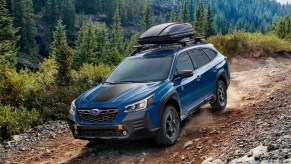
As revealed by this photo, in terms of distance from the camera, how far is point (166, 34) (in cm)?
912

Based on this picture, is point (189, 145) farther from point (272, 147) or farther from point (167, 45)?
point (167, 45)

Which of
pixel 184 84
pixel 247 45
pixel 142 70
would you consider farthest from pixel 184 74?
pixel 247 45

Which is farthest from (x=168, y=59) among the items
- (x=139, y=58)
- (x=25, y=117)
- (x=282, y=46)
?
(x=282, y=46)

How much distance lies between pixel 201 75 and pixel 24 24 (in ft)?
299

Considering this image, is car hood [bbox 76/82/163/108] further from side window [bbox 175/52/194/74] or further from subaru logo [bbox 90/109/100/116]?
side window [bbox 175/52/194/74]

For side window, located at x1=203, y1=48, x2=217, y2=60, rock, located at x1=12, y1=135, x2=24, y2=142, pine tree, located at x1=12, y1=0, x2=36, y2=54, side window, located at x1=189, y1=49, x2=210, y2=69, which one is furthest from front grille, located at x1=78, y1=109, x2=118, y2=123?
pine tree, located at x1=12, y1=0, x2=36, y2=54

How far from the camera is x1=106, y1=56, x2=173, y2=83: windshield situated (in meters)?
7.82

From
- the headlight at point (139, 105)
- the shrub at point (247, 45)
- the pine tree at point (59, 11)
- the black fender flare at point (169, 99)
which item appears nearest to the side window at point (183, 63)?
the black fender flare at point (169, 99)

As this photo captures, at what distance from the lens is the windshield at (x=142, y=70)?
7.82 m

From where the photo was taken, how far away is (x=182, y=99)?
25.6 feet

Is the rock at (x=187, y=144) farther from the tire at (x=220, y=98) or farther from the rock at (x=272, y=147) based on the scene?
the tire at (x=220, y=98)

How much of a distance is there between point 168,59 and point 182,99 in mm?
1005

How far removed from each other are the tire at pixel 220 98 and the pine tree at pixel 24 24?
88590 mm

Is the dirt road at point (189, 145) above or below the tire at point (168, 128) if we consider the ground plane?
below
